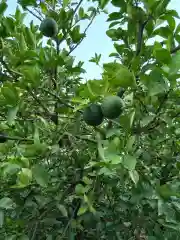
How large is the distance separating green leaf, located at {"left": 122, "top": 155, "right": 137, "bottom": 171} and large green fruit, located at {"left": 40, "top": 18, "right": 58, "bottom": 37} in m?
0.68

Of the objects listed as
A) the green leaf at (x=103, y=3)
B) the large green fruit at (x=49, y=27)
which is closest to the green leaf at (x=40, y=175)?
the large green fruit at (x=49, y=27)

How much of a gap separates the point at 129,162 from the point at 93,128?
0.49 metres

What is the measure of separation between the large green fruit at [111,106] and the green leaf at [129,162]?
14 centimetres

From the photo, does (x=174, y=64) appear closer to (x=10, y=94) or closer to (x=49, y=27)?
(x=10, y=94)

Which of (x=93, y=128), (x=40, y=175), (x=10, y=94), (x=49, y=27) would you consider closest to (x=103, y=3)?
(x=49, y=27)

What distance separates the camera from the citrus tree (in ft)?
3.23

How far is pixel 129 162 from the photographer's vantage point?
898 mm

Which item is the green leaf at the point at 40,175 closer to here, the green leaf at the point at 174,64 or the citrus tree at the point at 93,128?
the citrus tree at the point at 93,128

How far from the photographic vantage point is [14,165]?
3.41ft

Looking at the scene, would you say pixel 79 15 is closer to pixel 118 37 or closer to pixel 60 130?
pixel 118 37

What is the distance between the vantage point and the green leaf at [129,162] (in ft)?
2.91

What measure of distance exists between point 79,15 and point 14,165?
0.88m

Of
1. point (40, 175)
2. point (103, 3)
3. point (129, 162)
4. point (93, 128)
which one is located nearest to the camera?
point (129, 162)

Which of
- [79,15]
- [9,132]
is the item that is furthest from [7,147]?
[79,15]
